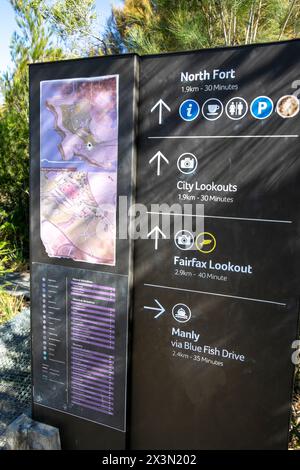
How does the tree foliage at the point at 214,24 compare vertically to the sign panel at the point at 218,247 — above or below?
above

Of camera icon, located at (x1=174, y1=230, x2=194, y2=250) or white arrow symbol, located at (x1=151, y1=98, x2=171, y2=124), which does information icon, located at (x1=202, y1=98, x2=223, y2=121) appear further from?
camera icon, located at (x1=174, y1=230, x2=194, y2=250)

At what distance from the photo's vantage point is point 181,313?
5.97 ft

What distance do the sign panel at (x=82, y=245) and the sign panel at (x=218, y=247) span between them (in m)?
0.10

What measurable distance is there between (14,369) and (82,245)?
166 centimetres

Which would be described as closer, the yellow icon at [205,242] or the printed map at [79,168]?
the yellow icon at [205,242]

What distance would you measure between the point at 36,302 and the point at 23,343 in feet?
4.62

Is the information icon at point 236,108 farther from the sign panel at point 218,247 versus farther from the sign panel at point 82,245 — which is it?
the sign panel at point 82,245

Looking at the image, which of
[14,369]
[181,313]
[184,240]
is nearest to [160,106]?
[184,240]

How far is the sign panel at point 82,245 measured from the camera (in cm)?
182

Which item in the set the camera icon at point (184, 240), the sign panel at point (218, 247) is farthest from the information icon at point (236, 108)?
the camera icon at point (184, 240)

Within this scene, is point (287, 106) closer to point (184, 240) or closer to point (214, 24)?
point (184, 240)

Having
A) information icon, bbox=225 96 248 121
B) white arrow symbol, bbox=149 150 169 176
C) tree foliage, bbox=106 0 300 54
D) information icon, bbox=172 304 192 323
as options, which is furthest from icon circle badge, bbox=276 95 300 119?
tree foliage, bbox=106 0 300 54

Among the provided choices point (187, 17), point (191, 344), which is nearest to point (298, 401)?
point (191, 344)

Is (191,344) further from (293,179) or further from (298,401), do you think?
(298,401)
